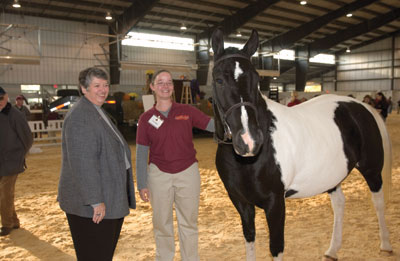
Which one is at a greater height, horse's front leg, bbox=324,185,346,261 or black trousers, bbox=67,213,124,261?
black trousers, bbox=67,213,124,261

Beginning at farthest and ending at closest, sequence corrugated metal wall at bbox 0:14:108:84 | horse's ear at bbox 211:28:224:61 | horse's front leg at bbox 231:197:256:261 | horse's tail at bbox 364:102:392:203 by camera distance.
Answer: corrugated metal wall at bbox 0:14:108:84
horse's tail at bbox 364:102:392:203
horse's front leg at bbox 231:197:256:261
horse's ear at bbox 211:28:224:61

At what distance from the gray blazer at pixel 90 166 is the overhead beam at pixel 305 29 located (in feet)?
72.9

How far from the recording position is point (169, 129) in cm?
232

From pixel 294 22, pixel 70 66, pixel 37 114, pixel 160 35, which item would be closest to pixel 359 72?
pixel 294 22

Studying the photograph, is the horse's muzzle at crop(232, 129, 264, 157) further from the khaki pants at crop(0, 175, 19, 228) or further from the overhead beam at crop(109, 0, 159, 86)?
the overhead beam at crop(109, 0, 159, 86)

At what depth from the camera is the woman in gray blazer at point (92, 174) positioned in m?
1.73

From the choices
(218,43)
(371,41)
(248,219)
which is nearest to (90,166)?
(218,43)

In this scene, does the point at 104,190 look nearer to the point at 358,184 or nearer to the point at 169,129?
the point at 169,129

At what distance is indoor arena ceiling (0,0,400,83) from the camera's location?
16844 millimetres

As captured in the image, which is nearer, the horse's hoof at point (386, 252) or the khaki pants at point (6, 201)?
the horse's hoof at point (386, 252)

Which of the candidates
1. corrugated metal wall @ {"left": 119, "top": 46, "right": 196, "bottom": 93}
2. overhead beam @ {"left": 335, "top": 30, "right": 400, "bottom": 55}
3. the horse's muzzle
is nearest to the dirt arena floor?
the horse's muzzle

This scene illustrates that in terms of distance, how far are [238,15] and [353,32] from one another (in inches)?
424

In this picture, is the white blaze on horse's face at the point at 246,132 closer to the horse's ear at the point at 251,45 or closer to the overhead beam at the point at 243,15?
the horse's ear at the point at 251,45

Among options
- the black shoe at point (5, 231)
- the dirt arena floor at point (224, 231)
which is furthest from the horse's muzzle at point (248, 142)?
the black shoe at point (5, 231)
